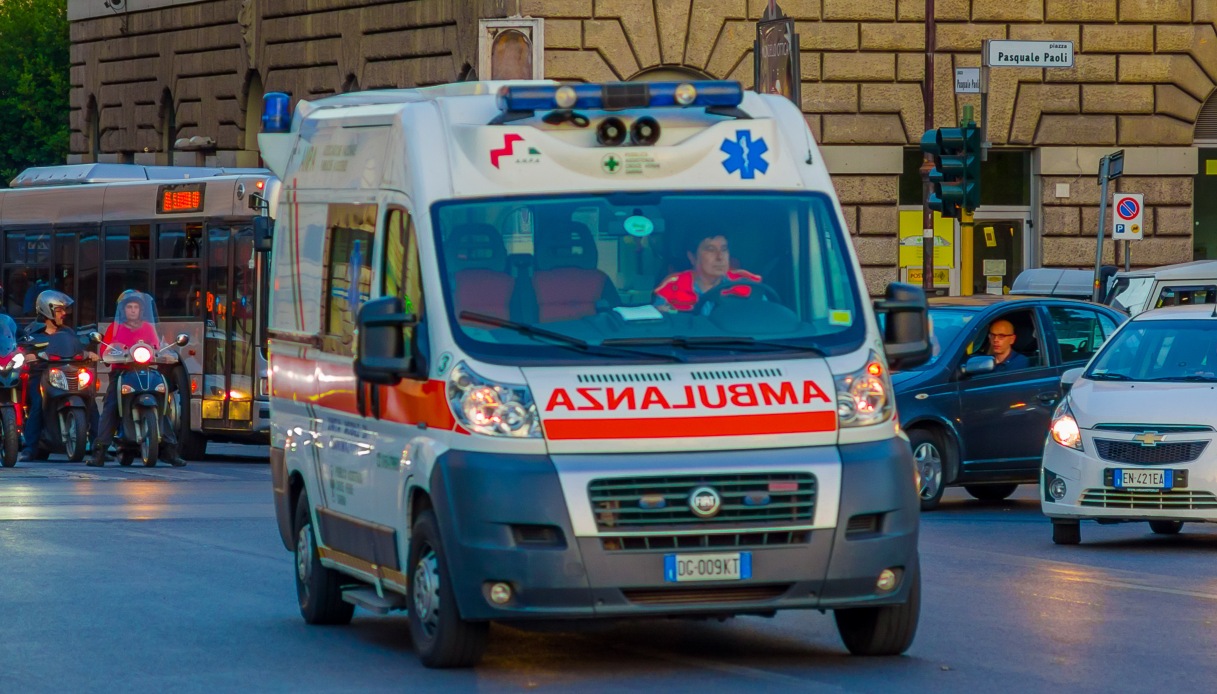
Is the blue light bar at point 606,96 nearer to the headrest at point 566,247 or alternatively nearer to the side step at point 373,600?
the headrest at point 566,247

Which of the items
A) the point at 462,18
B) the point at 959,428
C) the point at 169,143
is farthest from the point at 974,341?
the point at 169,143

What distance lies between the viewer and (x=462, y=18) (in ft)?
107

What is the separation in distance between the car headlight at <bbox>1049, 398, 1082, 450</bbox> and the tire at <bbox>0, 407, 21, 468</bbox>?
12.1 metres

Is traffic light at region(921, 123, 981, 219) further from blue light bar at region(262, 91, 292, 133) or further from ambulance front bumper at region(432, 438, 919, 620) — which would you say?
ambulance front bumper at region(432, 438, 919, 620)

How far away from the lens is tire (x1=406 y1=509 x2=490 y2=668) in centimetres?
900

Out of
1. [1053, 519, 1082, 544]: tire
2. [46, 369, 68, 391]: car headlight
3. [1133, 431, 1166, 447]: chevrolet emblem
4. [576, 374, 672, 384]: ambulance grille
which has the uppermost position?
[576, 374, 672, 384]: ambulance grille

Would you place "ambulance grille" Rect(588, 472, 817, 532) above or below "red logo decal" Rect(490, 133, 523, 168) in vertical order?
below

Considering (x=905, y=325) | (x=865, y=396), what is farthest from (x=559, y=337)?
(x=905, y=325)

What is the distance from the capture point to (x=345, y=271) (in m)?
10.3

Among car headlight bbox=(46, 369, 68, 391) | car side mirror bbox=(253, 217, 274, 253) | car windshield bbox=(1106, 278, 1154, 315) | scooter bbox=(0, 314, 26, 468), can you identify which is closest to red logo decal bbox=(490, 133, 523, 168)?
car side mirror bbox=(253, 217, 274, 253)

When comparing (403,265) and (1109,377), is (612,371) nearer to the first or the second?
(403,265)

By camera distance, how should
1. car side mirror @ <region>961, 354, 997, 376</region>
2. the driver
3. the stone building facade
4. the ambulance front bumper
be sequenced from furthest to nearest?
the stone building facade, car side mirror @ <region>961, 354, 997, 376</region>, the driver, the ambulance front bumper

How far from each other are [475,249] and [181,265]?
17675 mm

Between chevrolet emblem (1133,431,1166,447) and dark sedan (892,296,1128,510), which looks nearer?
chevrolet emblem (1133,431,1166,447)
